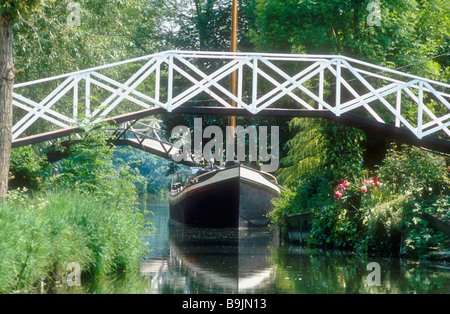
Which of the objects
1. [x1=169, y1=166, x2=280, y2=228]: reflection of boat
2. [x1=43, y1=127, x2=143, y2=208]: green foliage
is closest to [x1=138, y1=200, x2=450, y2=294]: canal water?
[x1=43, y1=127, x2=143, y2=208]: green foliage

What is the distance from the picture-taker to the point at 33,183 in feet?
59.0

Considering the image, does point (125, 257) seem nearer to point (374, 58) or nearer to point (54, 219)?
point (54, 219)

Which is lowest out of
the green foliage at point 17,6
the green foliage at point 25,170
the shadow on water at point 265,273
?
the shadow on water at point 265,273

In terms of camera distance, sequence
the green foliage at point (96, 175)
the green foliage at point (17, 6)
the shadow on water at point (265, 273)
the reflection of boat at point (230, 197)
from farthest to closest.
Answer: the reflection of boat at point (230, 197)
the green foliage at point (96, 175)
the green foliage at point (17, 6)
the shadow on water at point (265, 273)

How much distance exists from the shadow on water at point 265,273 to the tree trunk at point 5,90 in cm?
262

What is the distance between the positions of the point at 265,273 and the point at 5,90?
16.5 ft

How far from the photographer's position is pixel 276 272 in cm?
1063

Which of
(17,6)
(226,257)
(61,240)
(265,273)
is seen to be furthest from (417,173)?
(17,6)

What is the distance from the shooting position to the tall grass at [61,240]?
7613 mm

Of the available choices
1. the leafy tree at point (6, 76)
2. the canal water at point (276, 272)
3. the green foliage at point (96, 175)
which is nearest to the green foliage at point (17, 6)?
the leafy tree at point (6, 76)

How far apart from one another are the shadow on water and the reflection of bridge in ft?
9.73

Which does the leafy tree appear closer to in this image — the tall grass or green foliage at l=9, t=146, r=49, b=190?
the tall grass

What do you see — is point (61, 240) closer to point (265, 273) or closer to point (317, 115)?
point (265, 273)

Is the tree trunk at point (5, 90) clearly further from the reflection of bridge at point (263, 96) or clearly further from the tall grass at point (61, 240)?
the reflection of bridge at point (263, 96)
